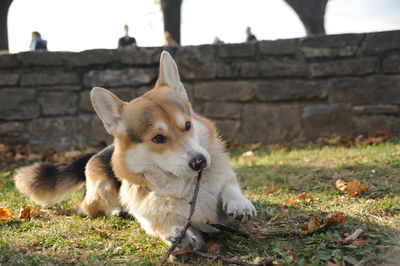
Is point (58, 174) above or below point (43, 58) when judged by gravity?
below

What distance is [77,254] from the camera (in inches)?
97.8

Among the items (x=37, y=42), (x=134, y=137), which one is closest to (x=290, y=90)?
(x=134, y=137)

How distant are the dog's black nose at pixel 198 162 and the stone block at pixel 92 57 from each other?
4988mm

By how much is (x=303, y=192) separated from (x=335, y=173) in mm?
765

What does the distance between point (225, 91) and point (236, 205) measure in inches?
178

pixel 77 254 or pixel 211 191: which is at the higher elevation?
pixel 211 191

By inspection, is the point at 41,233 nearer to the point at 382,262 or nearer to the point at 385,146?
the point at 382,262

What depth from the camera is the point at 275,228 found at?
2750 millimetres

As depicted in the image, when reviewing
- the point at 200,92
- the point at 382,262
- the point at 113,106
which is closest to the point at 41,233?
the point at 113,106

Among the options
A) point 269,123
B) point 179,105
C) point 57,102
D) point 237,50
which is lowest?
point 269,123

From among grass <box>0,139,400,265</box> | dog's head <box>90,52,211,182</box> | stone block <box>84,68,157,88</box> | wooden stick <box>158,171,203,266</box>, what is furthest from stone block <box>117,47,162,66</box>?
wooden stick <box>158,171,203,266</box>

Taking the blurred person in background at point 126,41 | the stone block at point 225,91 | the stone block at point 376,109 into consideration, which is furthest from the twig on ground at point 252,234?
the blurred person in background at point 126,41

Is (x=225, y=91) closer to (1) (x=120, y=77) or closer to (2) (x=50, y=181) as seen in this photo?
(1) (x=120, y=77)

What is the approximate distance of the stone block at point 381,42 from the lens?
6.12 meters
